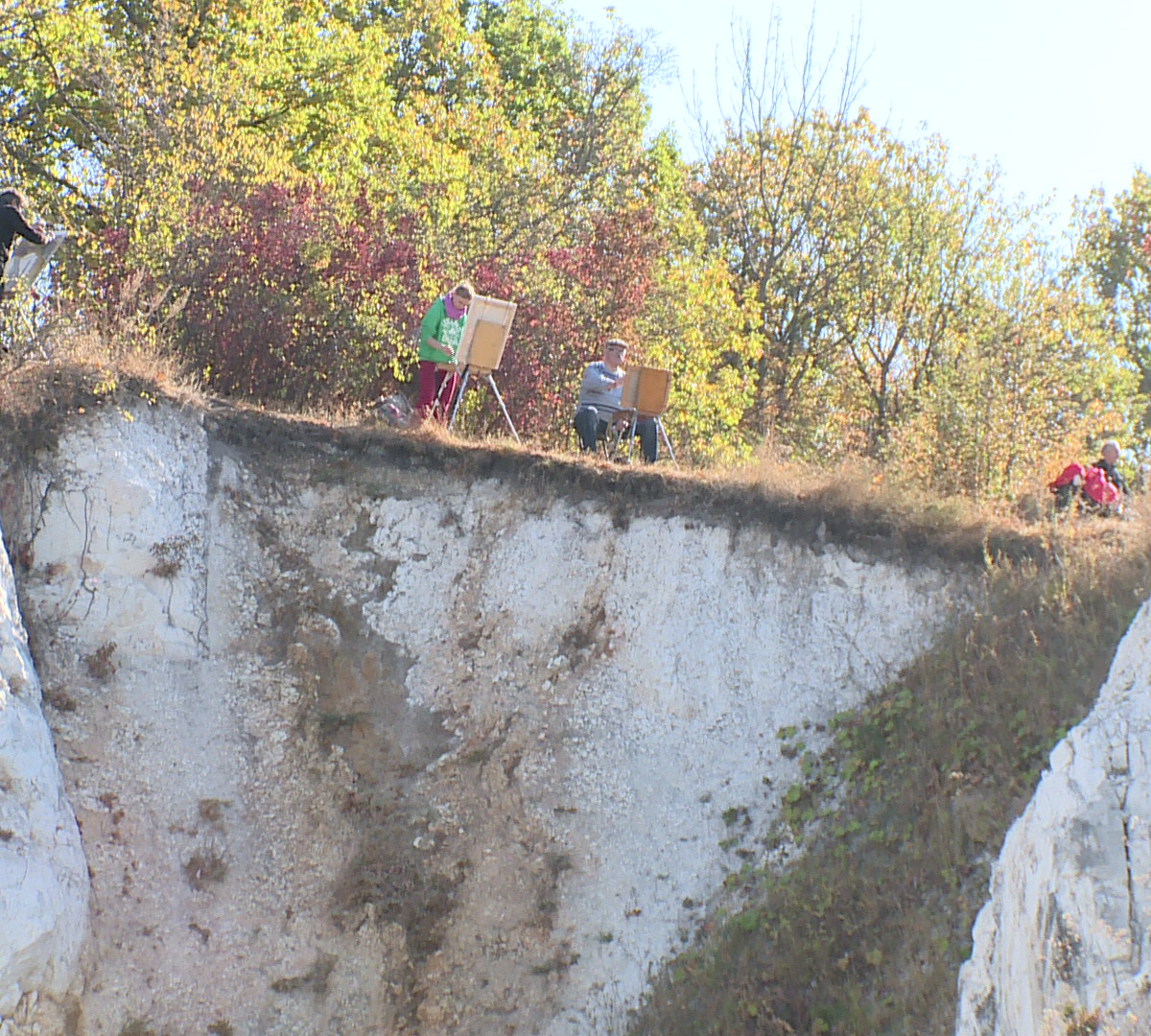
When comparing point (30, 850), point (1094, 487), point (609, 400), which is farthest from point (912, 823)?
point (30, 850)

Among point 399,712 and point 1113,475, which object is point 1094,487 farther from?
point 399,712

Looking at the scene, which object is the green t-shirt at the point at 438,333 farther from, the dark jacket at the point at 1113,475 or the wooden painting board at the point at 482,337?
the dark jacket at the point at 1113,475

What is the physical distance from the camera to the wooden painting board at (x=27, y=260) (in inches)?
444

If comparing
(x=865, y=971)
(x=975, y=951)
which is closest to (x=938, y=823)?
(x=865, y=971)

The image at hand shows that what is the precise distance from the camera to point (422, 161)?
65.5ft

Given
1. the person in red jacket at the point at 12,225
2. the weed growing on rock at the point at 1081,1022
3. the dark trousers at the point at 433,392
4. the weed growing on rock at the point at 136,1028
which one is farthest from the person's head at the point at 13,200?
the weed growing on rock at the point at 1081,1022

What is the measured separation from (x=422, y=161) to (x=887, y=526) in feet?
33.4

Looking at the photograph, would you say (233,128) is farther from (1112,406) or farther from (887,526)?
(1112,406)

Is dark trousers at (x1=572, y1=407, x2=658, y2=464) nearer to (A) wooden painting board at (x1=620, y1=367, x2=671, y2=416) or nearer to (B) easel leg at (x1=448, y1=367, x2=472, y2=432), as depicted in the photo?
(A) wooden painting board at (x1=620, y1=367, x2=671, y2=416)

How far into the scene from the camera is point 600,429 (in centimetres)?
1425

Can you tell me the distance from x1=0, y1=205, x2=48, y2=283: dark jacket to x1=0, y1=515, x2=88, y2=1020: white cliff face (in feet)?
8.49

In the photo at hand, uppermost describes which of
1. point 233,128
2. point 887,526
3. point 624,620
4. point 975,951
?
point 233,128

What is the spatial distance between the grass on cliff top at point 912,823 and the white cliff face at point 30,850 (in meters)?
4.30

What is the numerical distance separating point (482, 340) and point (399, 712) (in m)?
3.94
